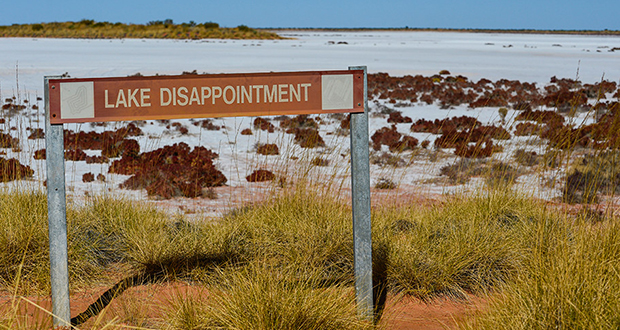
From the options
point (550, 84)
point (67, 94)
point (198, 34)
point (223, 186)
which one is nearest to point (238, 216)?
point (67, 94)

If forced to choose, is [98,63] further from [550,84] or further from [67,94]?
[67,94]

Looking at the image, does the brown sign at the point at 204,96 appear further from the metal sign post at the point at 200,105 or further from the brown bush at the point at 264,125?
the brown bush at the point at 264,125

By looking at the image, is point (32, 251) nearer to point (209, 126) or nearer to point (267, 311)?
point (267, 311)

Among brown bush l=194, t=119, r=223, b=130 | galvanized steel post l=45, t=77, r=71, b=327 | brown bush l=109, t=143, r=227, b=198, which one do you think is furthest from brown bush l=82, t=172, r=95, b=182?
galvanized steel post l=45, t=77, r=71, b=327

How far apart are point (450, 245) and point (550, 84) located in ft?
67.5

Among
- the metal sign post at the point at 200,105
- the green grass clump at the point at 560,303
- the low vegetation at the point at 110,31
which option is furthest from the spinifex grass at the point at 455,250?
the low vegetation at the point at 110,31

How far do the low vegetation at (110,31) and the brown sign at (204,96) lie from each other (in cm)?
4979

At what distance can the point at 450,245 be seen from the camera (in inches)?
164

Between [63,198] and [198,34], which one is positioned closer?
[63,198]

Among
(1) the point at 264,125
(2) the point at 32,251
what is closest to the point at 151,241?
(2) the point at 32,251

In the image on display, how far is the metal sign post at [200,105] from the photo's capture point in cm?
299

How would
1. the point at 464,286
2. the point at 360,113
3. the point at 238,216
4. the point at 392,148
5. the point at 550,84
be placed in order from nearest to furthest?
1. the point at 360,113
2. the point at 464,286
3. the point at 238,216
4. the point at 392,148
5. the point at 550,84

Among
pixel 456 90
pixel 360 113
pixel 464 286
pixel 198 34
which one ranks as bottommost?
pixel 464 286

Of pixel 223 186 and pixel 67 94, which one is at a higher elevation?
pixel 67 94
